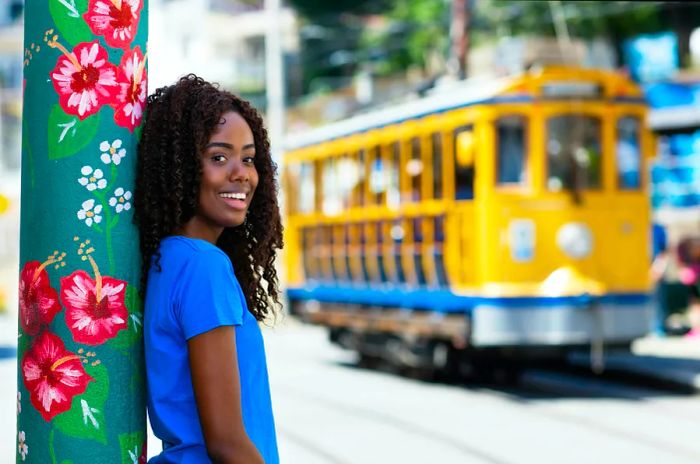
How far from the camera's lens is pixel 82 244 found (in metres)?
2.72

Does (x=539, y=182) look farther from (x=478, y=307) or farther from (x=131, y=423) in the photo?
(x=131, y=423)

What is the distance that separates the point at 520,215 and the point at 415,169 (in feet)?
5.04

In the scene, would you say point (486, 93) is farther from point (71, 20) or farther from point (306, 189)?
point (71, 20)

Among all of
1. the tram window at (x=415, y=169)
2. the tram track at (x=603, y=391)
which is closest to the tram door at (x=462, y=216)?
the tram window at (x=415, y=169)

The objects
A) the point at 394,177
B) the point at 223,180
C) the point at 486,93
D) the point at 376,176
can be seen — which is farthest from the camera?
the point at 376,176

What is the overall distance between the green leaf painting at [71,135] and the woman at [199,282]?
11 cm

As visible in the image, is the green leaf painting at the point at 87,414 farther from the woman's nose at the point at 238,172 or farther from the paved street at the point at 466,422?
the paved street at the point at 466,422

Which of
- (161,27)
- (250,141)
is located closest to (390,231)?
(250,141)

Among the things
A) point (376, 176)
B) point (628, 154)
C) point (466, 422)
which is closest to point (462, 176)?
point (628, 154)

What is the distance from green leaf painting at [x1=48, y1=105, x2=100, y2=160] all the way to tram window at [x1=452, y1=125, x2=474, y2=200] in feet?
36.6

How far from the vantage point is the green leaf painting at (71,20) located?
273 centimetres

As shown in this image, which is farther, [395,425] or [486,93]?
[486,93]

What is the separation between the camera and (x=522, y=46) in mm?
14094

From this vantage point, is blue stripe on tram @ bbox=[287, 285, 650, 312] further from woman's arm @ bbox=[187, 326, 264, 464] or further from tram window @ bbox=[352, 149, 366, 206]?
woman's arm @ bbox=[187, 326, 264, 464]
